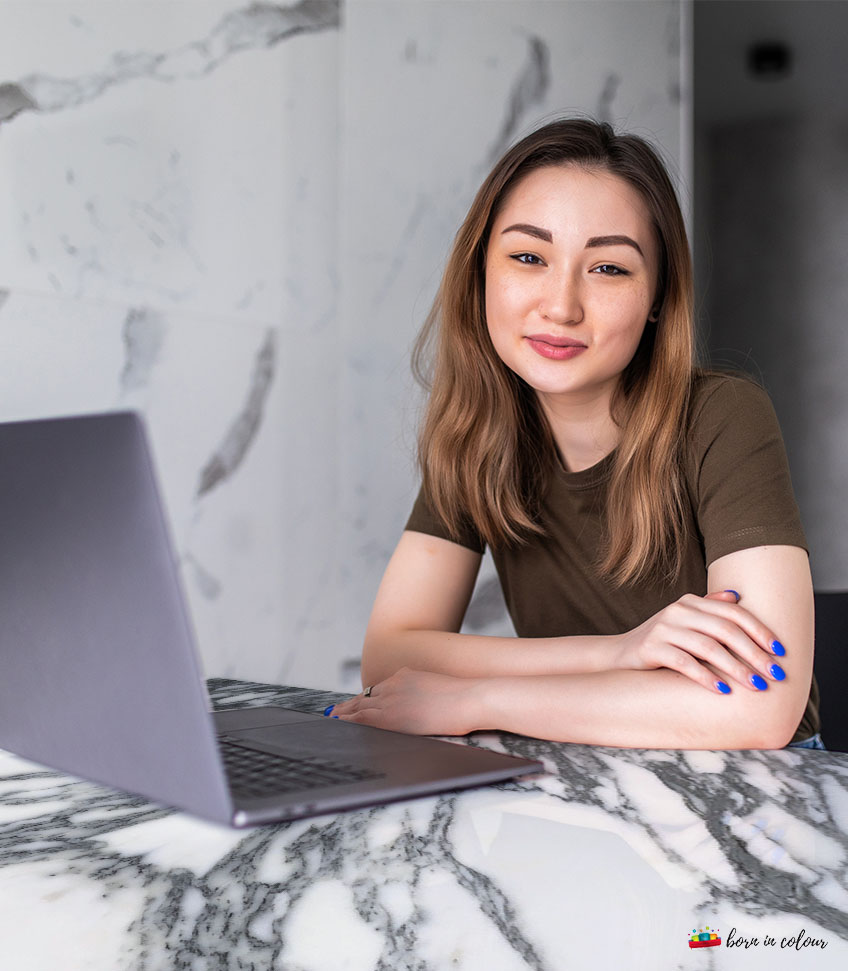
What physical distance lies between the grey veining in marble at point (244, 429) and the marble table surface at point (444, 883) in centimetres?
118

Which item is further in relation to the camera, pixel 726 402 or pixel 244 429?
pixel 244 429

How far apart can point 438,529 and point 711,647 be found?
55 cm

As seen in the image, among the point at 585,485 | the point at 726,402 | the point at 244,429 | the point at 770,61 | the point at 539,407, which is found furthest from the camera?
the point at 770,61

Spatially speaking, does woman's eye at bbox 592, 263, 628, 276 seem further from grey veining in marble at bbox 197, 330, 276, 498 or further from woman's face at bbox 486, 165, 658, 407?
grey veining in marble at bbox 197, 330, 276, 498

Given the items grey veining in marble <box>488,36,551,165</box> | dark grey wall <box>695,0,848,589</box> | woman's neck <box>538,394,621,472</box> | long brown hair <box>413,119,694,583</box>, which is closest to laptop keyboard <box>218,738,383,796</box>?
long brown hair <box>413,119,694,583</box>

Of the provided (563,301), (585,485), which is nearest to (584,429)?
(585,485)

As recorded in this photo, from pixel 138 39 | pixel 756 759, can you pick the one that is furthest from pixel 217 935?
pixel 138 39

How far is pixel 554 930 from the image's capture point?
51 cm

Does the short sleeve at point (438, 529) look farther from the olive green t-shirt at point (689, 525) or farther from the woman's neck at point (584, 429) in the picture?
the woman's neck at point (584, 429)

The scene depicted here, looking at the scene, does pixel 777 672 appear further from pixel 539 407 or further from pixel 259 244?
pixel 259 244

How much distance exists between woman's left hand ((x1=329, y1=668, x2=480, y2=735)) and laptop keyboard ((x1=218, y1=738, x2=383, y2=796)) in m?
0.19

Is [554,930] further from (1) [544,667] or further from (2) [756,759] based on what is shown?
(1) [544,667]

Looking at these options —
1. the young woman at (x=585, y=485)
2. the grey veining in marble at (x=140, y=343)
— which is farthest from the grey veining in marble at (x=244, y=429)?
the young woman at (x=585, y=485)

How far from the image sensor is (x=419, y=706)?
36.9 inches
